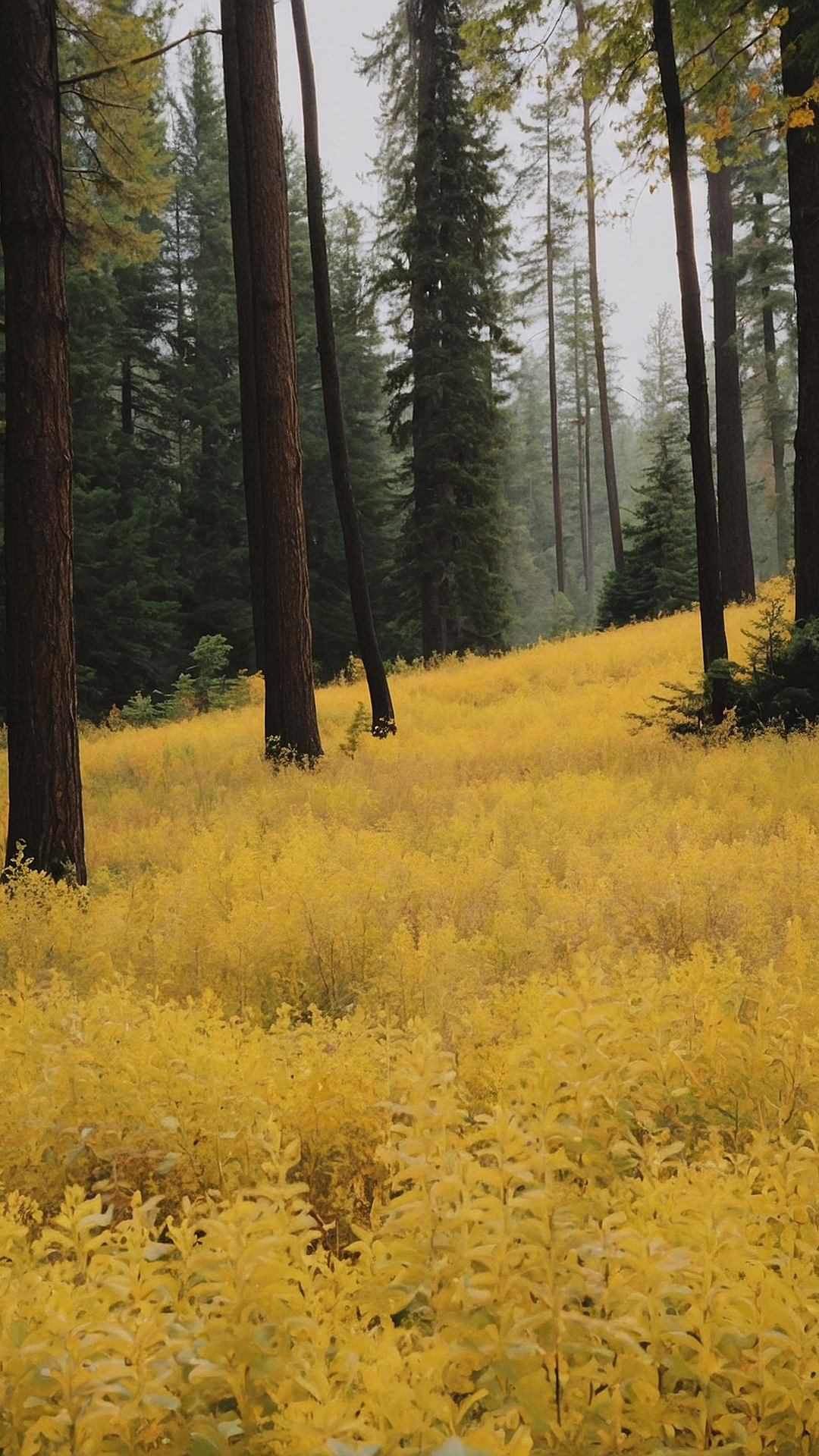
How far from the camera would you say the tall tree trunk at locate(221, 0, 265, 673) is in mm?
14266

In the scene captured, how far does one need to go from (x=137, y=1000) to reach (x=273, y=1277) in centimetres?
259

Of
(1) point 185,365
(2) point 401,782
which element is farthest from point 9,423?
(1) point 185,365

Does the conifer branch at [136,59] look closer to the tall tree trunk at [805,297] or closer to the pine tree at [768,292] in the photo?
the tall tree trunk at [805,297]

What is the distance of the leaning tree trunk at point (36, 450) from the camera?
21.1 feet

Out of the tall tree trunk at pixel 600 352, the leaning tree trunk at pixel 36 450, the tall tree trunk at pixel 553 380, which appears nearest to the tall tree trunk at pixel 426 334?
the tall tree trunk at pixel 600 352

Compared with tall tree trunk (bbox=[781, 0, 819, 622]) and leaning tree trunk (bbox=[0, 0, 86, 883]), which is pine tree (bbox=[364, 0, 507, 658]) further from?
leaning tree trunk (bbox=[0, 0, 86, 883])

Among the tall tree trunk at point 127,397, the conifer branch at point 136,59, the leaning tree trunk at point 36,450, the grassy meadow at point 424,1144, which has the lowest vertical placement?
the grassy meadow at point 424,1144

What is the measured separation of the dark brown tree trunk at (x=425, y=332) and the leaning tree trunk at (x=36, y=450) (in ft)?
50.8

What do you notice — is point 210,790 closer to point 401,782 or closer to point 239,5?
point 401,782

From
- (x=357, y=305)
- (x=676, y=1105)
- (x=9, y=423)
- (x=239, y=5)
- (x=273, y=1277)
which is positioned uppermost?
(x=357, y=305)

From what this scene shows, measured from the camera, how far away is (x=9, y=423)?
6586mm

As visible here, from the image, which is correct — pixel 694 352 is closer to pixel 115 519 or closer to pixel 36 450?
pixel 36 450

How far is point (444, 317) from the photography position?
74.2 feet

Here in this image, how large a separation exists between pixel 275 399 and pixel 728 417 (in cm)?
1296
